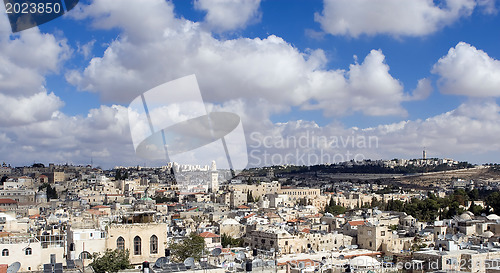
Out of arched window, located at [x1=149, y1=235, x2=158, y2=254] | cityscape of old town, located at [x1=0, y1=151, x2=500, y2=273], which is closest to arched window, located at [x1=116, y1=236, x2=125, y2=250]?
cityscape of old town, located at [x1=0, y1=151, x2=500, y2=273]

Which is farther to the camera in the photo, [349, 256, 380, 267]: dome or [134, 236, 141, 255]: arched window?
[349, 256, 380, 267]: dome

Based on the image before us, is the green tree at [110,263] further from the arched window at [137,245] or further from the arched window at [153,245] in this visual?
the arched window at [153,245]

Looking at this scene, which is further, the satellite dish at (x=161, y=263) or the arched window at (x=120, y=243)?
the arched window at (x=120, y=243)

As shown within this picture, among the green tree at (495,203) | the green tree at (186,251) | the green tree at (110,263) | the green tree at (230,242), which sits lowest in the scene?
the green tree at (230,242)

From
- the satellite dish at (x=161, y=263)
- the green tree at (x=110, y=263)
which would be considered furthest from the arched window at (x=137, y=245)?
the satellite dish at (x=161, y=263)

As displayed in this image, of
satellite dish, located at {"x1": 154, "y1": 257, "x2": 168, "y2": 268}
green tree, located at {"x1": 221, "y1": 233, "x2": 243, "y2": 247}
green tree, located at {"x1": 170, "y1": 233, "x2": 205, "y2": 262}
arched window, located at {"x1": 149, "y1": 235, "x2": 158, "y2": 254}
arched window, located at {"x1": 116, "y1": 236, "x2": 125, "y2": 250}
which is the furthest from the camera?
green tree, located at {"x1": 221, "y1": 233, "x2": 243, "y2": 247}

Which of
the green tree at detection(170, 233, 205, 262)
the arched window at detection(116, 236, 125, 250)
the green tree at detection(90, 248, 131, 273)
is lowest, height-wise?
the green tree at detection(170, 233, 205, 262)

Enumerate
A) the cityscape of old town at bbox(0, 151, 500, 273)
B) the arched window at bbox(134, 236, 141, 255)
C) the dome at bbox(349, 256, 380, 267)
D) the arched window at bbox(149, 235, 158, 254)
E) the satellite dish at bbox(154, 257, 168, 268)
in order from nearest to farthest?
the satellite dish at bbox(154, 257, 168, 268) → the cityscape of old town at bbox(0, 151, 500, 273) → the arched window at bbox(134, 236, 141, 255) → the arched window at bbox(149, 235, 158, 254) → the dome at bbox(349, 256, 380, 267)

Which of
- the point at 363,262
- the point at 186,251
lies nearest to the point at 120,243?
the point at 186,251

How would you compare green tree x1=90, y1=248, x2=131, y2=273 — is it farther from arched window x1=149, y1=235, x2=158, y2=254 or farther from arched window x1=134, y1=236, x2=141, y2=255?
arched window x1=149, y1=235, x2=158, y2=254

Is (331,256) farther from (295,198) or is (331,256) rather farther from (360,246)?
(295,198)

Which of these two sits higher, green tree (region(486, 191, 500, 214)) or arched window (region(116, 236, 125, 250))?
arched window (region(116, 236, 125, 250))

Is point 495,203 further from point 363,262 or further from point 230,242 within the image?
point 363,262
